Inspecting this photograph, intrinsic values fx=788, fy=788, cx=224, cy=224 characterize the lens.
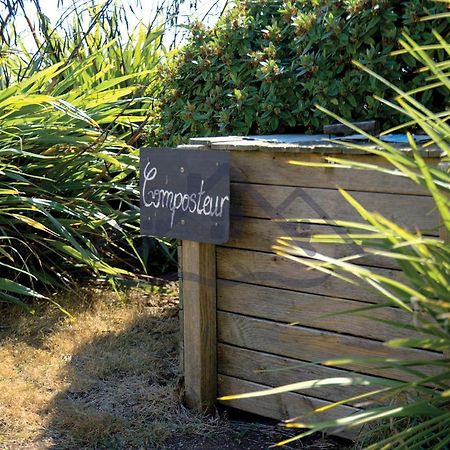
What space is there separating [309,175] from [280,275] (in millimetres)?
419

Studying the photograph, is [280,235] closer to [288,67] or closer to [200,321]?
[200,321]

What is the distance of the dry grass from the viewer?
325 cm

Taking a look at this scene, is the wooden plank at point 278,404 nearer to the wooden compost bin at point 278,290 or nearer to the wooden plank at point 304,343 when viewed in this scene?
the wooden compost bin at point 278,290

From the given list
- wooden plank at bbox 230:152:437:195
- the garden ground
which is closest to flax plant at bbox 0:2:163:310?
the garden ground

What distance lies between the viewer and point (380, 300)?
277cm

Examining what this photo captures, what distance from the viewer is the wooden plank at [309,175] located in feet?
8.96

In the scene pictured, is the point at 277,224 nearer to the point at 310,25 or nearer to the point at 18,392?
the point at 310,25

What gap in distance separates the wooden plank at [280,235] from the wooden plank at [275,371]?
1.42 ft

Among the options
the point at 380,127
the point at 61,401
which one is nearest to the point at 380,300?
the point at 380,127

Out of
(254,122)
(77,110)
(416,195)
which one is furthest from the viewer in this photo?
(77,110)

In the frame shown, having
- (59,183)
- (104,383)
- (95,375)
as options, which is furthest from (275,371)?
(59,183)

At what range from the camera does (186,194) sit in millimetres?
3234

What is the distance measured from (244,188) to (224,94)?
94cm

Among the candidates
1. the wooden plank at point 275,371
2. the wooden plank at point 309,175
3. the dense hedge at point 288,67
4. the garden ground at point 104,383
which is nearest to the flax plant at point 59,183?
the garden ground at point 104,383
